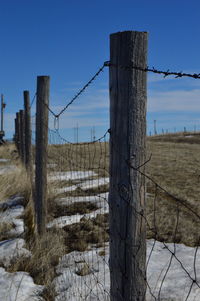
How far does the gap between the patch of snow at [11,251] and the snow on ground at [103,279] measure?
1.46ft

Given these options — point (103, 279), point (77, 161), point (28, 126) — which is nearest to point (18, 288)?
point (103, 279)

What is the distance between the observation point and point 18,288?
299cm

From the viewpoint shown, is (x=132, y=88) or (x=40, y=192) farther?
(x=40, y=192)

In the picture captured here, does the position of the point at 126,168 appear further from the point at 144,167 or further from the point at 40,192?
the point at 40,192

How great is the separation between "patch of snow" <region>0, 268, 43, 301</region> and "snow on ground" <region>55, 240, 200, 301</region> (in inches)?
7.9

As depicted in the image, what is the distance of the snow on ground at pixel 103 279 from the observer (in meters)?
2.95

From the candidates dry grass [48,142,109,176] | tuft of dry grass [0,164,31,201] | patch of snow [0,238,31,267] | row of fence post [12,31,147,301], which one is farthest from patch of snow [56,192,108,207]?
row of fence post [12,31,147,301]

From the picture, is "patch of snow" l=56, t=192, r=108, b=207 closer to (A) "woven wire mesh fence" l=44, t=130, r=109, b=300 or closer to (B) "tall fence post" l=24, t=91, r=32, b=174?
(A) "woven wire mesh fence" l=44, t=130, r=109, b=300

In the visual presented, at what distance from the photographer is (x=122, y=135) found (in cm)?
186

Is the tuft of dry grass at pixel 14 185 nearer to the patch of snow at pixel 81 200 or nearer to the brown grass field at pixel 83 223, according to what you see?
the brown grass field at pixel 83 223

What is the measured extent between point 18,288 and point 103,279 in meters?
0.73

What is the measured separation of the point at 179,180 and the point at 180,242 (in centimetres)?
467

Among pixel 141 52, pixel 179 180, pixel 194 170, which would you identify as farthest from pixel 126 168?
pixel 194 170

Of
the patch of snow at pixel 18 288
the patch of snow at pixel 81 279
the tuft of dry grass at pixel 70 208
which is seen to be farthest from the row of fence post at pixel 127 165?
the tuft of dry grass at pixel 70 208
